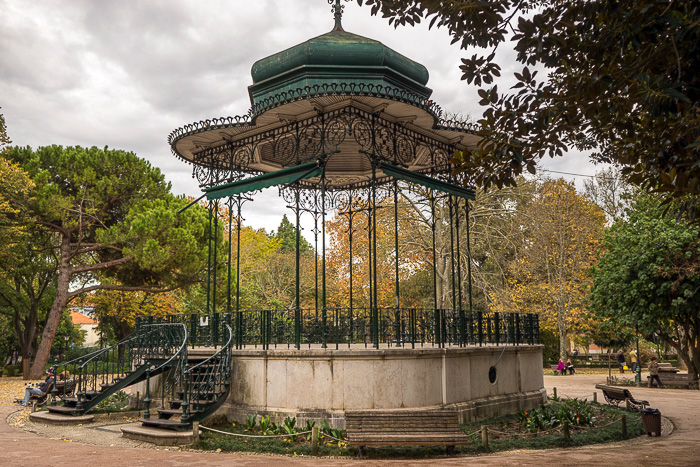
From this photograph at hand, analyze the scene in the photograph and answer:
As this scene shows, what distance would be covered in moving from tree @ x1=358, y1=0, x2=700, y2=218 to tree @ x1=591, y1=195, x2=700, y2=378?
16.3m

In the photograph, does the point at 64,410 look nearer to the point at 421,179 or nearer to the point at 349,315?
the point at 349,315

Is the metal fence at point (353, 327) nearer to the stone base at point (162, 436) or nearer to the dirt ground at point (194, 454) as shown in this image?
the stone base at point (162, 436)

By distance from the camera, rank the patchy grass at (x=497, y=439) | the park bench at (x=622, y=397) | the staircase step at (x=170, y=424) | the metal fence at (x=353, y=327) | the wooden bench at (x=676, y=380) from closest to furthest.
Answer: the patchy grass at (x=497, y=439) < the staircase step at (x=170, y=424) < the metal fence at (x=353, y=327) < the park bench at (x=622, y=397) < the wooden bench at (x=676, y=380)

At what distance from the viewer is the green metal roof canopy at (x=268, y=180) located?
13.6 meters

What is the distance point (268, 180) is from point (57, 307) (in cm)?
1874

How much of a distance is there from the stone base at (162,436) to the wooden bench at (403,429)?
308 cm

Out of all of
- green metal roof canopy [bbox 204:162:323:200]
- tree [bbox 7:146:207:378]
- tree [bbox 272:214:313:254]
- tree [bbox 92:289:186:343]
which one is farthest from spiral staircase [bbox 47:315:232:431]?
tree [bbox 272:214:313:254]

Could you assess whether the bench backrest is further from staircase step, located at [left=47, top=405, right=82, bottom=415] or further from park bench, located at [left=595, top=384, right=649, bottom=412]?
park bench, located at [left=595, top=384, right=649, bottom=412]

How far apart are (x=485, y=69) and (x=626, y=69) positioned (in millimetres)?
1951

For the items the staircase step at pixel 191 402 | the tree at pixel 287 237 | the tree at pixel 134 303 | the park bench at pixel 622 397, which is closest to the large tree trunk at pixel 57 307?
the tree at pixel 134 303

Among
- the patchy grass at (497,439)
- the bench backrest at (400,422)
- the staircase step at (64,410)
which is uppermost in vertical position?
the bench backrest at (400,422)

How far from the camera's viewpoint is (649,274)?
23.1m

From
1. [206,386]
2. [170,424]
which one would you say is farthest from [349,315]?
[170,424]

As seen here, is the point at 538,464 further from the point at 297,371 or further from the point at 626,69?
the point at 626,69
